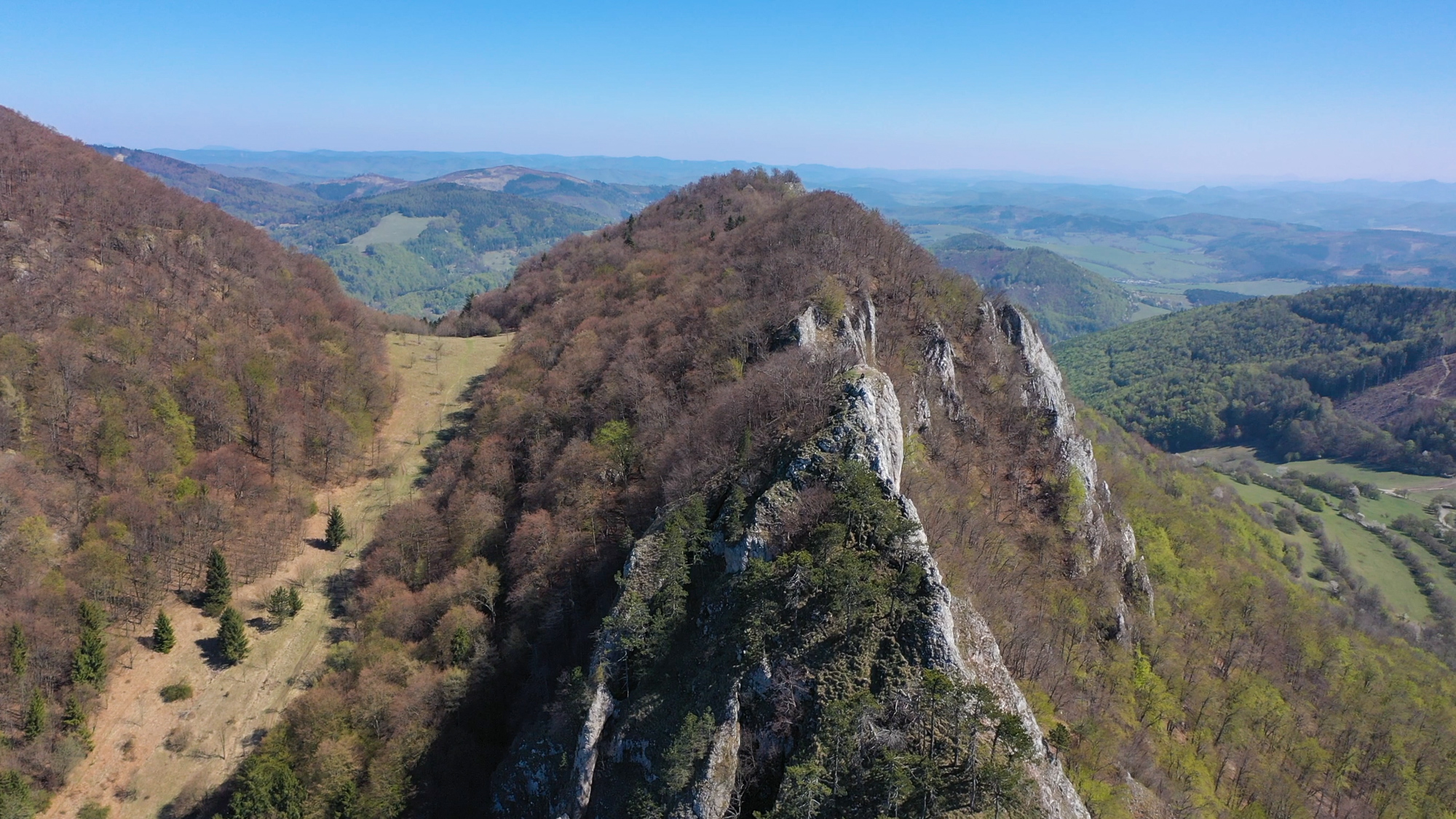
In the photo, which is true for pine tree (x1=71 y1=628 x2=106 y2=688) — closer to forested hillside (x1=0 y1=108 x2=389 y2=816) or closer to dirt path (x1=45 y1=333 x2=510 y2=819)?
forested hillside (x1=0 y1=108 x2=389 y2=816)

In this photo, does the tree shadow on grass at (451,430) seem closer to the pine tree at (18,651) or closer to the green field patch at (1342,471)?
the pine tree at (18,651)

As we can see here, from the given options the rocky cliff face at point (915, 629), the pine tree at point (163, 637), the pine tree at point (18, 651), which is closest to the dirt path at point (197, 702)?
the pine tree at point (163, 637)

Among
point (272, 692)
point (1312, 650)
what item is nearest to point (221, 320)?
point (272, 692)

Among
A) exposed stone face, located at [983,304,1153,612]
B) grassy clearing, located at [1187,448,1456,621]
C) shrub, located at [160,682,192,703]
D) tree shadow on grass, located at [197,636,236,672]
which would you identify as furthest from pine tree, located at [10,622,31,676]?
grassy clearing, located at [1187,448,1456,621]

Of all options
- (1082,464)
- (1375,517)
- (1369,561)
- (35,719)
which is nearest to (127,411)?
(35,719)

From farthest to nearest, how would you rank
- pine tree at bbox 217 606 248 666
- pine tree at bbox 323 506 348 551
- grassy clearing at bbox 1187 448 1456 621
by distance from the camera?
grassy clearing at bbox 1187 448 1456 621
pine tree at bbox 323 506 348 551
pine tree at bbox 217 606 248 666

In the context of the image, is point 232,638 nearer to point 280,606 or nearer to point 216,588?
point 280,606
